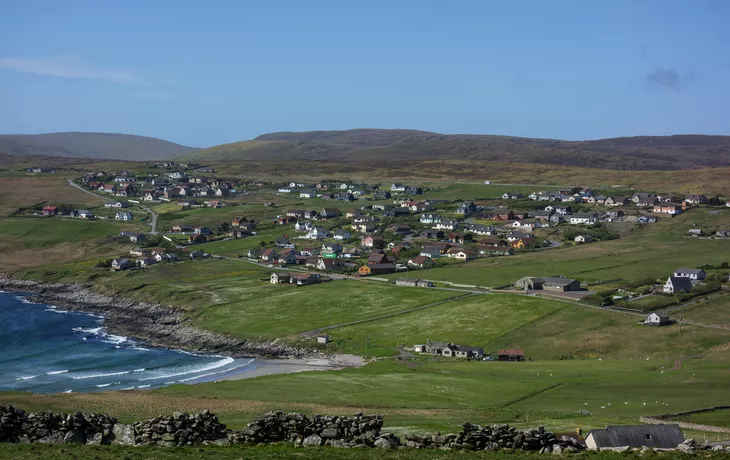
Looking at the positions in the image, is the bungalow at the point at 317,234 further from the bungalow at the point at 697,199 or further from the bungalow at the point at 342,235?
the bungalow at the point at 697,199

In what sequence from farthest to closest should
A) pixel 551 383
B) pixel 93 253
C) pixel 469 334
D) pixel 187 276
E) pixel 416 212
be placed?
1. pixel 416 212
2. pixel 93 253
3. pixel 187 276
4. pixel 469 334
5. pixel 551 383

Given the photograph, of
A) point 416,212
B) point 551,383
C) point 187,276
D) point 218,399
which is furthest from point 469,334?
point 416,212

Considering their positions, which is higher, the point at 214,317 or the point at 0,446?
the point at 0,446

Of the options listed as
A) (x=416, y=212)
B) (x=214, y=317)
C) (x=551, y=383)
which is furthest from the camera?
(x=416, y=212)

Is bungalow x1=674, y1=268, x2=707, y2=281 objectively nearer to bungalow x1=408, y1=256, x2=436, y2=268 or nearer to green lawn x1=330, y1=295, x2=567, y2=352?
green lawn x1=330, y1=295, x2=567, y2=352

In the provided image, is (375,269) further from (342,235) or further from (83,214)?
(83,214)

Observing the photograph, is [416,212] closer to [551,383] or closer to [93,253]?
[93,253]

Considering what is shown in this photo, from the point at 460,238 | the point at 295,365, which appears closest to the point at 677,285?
the point at 295,365
